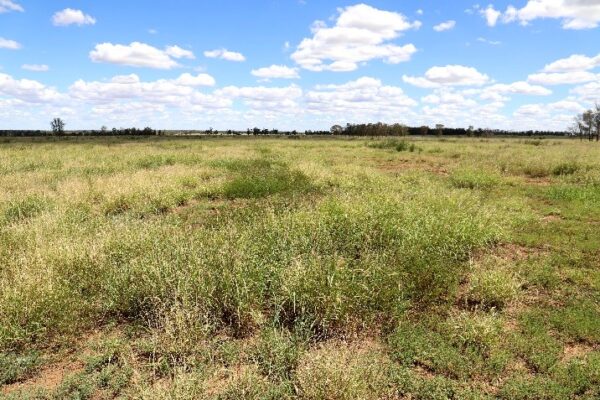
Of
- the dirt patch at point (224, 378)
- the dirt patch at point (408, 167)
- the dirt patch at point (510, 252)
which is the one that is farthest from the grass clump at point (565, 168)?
the dirt patch at point (224, 378)

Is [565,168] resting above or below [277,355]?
above

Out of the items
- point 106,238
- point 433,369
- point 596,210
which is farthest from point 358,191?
point 433,369

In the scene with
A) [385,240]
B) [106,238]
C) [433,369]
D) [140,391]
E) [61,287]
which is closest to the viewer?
[140,391]

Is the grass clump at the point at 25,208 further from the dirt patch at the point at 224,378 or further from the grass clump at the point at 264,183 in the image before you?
the dirt patch at the point at 224,378

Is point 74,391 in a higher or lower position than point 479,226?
lower

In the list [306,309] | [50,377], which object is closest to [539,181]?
[306,309]

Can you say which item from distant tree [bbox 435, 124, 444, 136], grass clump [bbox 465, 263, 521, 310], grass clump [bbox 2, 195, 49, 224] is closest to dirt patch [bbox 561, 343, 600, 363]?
grass clump [bbox 465, 263, 521, 310]

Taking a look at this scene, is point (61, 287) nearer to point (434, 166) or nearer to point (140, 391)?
point (140, 391)

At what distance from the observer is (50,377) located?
178 inches

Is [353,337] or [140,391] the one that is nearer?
[140,391]

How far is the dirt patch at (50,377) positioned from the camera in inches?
171

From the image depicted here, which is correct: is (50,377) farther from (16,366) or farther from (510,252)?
(510,252)

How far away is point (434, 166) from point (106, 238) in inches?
745

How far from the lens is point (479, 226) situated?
28.3ft
